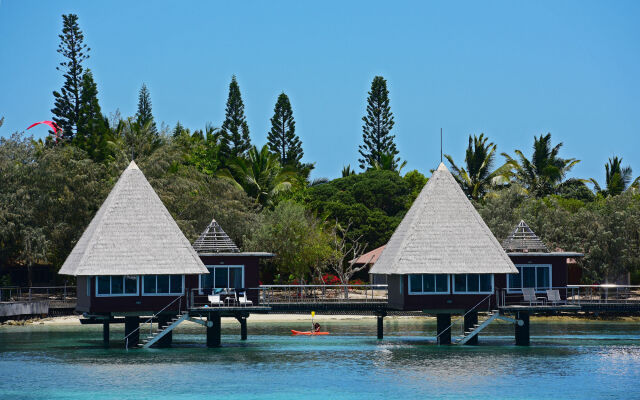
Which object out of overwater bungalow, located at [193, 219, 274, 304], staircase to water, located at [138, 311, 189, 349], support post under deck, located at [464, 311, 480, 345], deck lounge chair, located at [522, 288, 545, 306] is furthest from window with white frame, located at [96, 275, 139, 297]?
deck lounge chair, located at [522, 288, 545, 306]

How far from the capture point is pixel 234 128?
91.4m

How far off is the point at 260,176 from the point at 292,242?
14.4 m

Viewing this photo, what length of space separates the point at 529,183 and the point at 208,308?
49452 mm

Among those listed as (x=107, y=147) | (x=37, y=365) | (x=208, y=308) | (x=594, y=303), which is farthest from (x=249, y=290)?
(x=107, y=147)

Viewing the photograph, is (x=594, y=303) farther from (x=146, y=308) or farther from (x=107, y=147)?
(x=107, y=147)

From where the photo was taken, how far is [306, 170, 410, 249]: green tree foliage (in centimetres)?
8356

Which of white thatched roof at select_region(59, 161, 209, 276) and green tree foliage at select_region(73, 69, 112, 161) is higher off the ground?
green tree foliage at select_region(73, 69, 112, 161)

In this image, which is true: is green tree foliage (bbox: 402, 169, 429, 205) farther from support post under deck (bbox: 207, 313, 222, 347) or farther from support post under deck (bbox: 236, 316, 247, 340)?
support post under deck (bbox: 207, 313, 222, 347)

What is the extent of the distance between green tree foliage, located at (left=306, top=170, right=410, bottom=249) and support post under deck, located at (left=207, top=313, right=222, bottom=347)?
1275 inches

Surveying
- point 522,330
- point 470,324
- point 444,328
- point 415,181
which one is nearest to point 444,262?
point 444,328

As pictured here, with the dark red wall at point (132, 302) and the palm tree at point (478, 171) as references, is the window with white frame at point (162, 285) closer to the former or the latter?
the dark red wall at point (132, 302)

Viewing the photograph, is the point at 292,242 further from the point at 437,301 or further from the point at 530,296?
the point at 530,296

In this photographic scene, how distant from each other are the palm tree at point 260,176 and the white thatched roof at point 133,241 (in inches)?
1330

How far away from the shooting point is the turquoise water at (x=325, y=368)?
38031 millimetres
